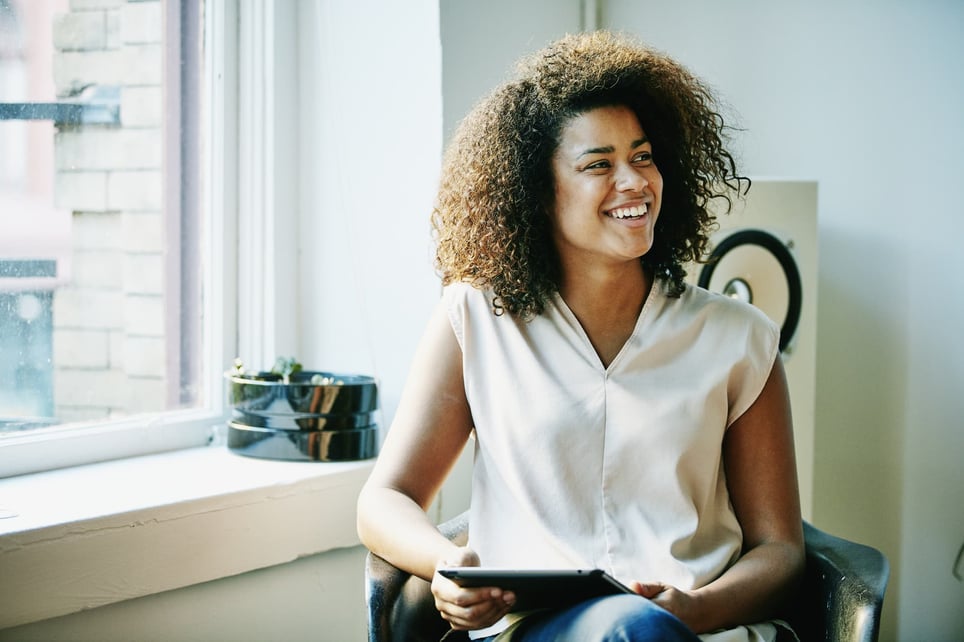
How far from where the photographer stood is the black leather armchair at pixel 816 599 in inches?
47.7

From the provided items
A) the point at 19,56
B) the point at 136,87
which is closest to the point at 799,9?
the point at 136,87

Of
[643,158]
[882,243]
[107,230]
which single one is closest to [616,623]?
[643,158]

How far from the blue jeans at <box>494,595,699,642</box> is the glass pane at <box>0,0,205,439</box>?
111 cm

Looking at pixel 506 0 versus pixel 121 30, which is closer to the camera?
pixel 121 30

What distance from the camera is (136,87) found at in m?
1.96

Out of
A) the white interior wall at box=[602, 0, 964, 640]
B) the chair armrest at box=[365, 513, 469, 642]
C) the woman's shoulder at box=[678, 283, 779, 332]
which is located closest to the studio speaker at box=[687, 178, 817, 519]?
the white interior wall at box=[602, 0, 964, 640]

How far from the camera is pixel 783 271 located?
2.07 m

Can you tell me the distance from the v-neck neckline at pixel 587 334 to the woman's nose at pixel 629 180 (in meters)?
0.18

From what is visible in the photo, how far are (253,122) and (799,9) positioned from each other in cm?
132

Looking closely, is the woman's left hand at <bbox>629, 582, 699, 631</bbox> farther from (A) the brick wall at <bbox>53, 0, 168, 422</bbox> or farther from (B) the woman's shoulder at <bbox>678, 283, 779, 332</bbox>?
(A) the brick wall at <bbox>53, 0, 168, 422</bbox>

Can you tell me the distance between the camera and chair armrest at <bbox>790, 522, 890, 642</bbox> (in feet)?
3.92

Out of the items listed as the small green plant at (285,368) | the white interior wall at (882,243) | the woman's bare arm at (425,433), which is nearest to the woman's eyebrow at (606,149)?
the woman's bare arm at (425,433)

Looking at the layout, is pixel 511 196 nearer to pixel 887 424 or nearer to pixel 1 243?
pixel 1 243

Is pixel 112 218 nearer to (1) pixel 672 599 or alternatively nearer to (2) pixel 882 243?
(1) pixel 672 599
